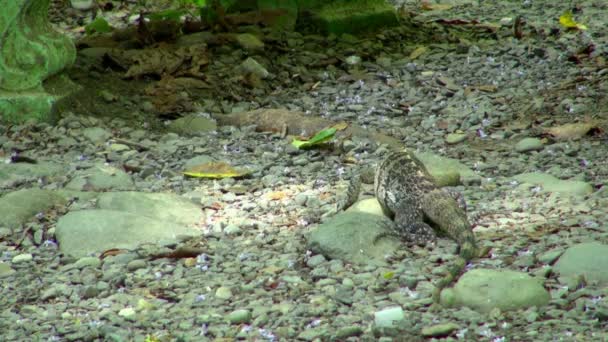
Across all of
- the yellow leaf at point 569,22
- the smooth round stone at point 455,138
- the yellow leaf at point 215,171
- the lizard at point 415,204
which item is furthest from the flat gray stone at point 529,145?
the yellow leaf at point 569,22

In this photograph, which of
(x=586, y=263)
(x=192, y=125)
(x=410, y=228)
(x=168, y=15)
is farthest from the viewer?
(x=168, y=15)

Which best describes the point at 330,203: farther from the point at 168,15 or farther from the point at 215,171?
the point at 168,15

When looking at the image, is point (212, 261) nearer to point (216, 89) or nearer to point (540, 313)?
point (540, 313)

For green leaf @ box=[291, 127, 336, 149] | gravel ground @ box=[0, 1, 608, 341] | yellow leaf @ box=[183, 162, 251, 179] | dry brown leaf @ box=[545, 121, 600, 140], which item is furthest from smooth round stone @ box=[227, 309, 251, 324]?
dry brown leaf @ box=[545, 121, 600, 140]

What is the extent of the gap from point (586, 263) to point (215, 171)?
2.61m

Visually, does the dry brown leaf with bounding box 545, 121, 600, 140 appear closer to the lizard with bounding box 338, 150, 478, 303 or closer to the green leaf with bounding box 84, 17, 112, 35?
the lizard with bounding box 338, 150, 478, 303

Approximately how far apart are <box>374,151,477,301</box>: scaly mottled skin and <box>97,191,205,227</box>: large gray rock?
1.03 metres

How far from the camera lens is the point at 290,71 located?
26.7 feet

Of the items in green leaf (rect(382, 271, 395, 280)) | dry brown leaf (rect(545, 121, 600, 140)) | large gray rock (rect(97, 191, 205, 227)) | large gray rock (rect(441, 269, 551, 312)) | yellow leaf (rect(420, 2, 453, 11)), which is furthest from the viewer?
yellow leaf (rect(420, 2, 453, 11))

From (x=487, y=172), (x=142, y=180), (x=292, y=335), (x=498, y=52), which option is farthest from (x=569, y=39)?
(x=292, y=335)

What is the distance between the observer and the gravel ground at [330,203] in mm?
4137

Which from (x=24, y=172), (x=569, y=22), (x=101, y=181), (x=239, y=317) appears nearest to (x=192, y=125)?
(x=101, y=181)

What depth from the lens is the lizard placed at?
189 inches

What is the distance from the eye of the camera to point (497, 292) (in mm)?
4051
